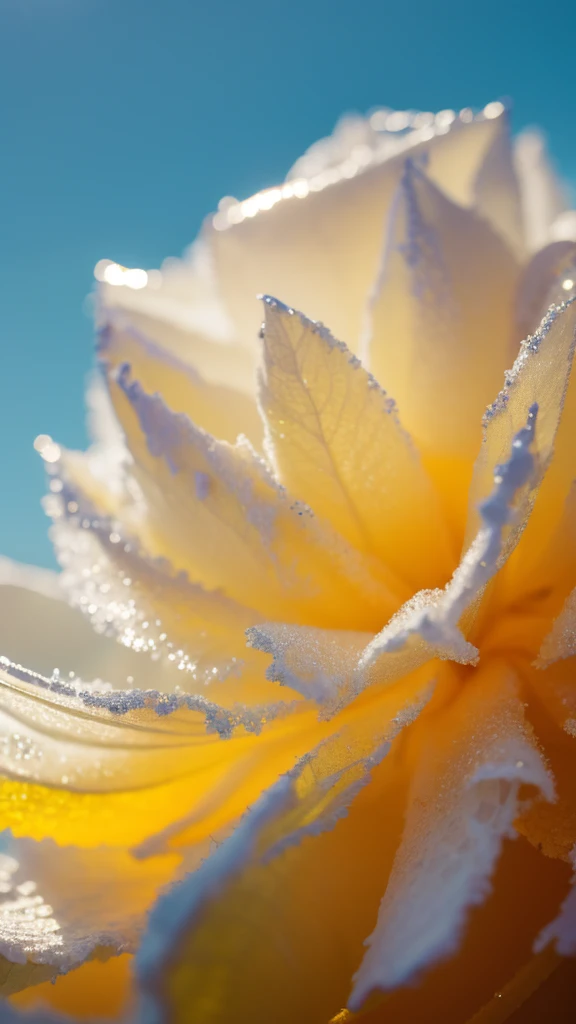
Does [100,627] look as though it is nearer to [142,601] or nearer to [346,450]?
[142,601]

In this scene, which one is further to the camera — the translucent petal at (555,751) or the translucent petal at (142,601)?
the translucent petal at (142,601)

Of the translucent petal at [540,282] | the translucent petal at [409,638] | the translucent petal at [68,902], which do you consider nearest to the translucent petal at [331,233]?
the translucent petal at [540,282]

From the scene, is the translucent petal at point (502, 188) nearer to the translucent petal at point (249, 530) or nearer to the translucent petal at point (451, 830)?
the translucent petal at point (249, 530)

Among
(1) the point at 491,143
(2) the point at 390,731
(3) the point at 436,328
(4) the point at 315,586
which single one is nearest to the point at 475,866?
(2) the point at 390,731

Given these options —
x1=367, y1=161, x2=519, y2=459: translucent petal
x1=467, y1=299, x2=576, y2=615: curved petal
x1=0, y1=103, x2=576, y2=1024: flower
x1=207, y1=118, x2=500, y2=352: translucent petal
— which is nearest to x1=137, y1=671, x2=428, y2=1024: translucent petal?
x1=0, y1=103, x2=576, y2=1024: flower

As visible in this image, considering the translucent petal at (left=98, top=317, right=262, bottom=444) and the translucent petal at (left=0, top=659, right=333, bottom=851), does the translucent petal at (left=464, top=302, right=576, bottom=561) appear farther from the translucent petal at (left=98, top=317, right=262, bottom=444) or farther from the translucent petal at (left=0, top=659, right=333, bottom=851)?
the translucent petal at (left=98, top=317, right=262, bottom=444)

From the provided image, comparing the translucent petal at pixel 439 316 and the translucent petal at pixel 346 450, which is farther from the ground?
the translucent petal at pixel 439 316

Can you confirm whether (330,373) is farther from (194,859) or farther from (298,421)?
(194,859)

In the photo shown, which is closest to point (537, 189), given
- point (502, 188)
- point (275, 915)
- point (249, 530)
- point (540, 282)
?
point (502, 188)
